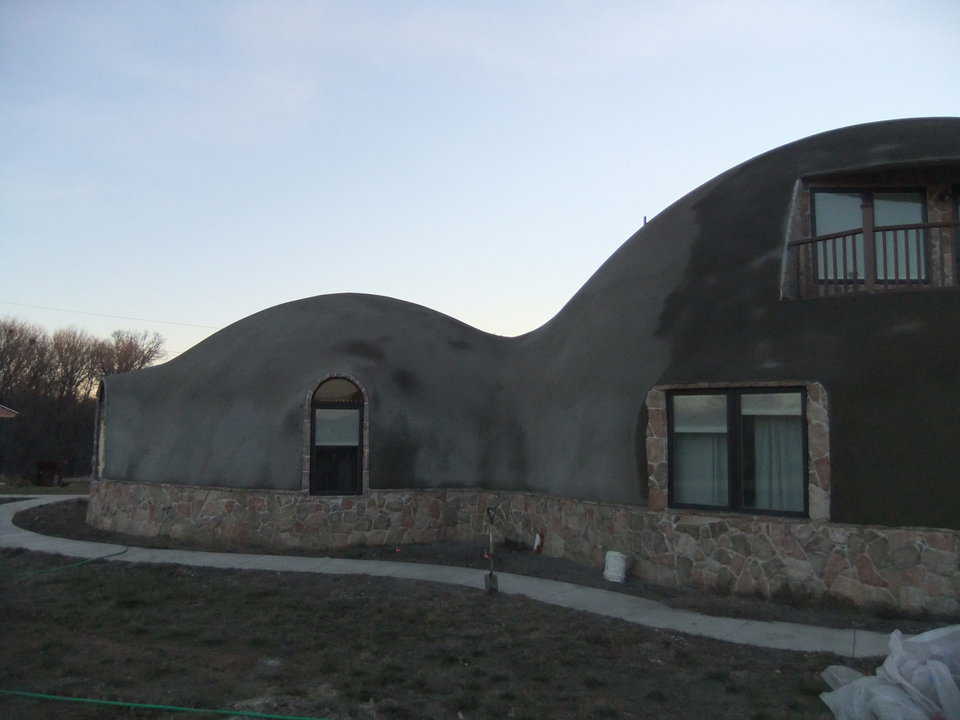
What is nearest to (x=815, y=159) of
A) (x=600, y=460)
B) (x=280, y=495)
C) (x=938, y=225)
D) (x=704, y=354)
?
(x=938, y=225)

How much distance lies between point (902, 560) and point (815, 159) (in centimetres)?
698

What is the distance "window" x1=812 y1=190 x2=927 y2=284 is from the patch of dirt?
4.97m

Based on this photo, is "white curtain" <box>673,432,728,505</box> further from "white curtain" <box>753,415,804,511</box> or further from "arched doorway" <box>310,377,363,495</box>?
"arched doorway" <box>310,377,363,495</box>

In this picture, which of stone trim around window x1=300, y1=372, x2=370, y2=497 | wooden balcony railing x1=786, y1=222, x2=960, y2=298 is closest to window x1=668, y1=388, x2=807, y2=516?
wooden balcony railing x1=786, y1=222, x2=960, y2=298

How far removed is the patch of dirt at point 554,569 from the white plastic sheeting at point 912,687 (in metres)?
3.91

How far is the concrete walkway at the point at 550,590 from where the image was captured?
10.2 metres

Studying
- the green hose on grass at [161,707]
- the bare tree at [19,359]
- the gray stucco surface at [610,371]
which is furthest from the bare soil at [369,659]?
the bare tree at [19,359]

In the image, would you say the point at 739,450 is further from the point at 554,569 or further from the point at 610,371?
the point at 554,569

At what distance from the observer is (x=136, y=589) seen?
13.6 meters

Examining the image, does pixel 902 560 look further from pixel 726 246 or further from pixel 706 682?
pixel 726 246

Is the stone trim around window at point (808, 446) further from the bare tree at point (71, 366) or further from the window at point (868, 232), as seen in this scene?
the bare tree at point (71, 366)

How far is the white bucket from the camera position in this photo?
14188 millimetres

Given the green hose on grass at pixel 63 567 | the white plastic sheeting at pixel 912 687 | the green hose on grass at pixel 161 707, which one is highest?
the white plastic sheeting at pixel 912 687

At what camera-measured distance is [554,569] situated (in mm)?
15719
